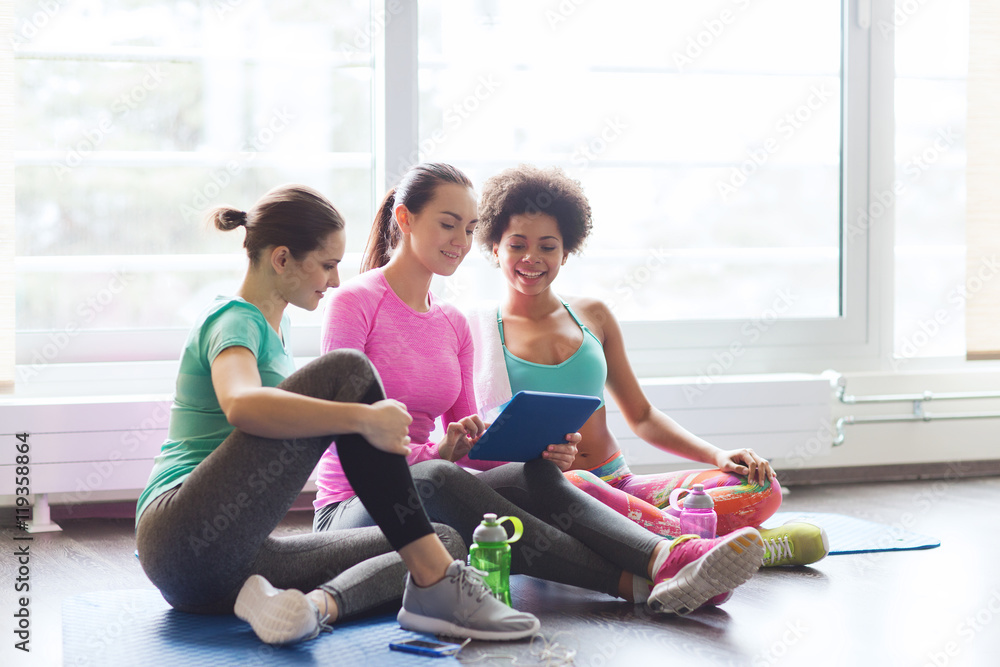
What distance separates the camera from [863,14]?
11.1 ft

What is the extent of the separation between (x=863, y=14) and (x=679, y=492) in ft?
7.24

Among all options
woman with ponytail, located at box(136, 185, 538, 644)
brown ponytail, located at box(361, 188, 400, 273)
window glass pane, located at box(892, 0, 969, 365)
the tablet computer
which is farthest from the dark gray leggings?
window glass pane, located at box(892, 0, 969, 365)

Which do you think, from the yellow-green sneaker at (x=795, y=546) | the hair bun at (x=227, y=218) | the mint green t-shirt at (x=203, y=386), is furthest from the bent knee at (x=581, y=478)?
the hair bun at (x=227, y=218)

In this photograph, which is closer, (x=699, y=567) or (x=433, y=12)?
(x=699, y=567)

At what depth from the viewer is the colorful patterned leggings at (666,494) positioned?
2.02m

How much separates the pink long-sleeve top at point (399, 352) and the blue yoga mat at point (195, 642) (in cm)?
35

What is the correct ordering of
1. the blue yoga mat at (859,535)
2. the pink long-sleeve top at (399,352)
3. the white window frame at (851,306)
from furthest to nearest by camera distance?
the white window frame at (851,306) → the blue yoga mat at (859,535) → the pink long-sleeve top at (399,352)

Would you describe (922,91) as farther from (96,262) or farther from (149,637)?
(149,637)

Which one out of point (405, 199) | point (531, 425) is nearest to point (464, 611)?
point (531, 425)

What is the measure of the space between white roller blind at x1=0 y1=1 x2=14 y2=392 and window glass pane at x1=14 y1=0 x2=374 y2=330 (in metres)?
0.09

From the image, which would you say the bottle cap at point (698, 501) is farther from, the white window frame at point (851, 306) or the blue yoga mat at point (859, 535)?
the white window frame at point (851, 306)

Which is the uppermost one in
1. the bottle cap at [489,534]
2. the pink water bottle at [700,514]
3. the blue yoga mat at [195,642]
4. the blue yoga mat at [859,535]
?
the bottle cap at [489,534]

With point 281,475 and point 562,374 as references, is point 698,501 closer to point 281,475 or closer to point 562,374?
point 562,374

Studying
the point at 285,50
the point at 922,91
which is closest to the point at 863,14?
the point at 922,91
